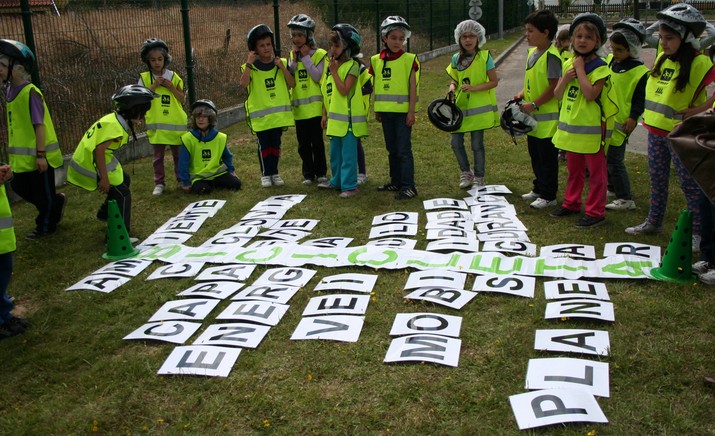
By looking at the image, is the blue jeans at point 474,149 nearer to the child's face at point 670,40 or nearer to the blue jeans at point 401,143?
the blue jeans at point 401,143

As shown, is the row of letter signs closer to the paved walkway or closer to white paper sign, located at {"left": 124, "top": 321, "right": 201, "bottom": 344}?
white paper sign, located at {"left": 124, "top": 321, "right": 201, "bottom": 344}

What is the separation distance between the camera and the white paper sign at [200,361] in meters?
4.32

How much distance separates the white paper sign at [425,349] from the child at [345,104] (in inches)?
146

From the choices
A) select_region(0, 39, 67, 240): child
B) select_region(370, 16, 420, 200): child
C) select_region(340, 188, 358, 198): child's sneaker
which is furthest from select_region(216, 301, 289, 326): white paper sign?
select_region(370, 16, 420, 200): child

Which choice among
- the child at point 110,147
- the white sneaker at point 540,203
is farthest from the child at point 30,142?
the white sneaker at point 540,203

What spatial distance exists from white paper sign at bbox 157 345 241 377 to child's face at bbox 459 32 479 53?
4.74 meters

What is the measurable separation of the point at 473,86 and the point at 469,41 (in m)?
0.50

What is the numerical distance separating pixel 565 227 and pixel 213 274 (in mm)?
3412

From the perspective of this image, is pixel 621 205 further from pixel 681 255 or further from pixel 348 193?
pixel 348 193

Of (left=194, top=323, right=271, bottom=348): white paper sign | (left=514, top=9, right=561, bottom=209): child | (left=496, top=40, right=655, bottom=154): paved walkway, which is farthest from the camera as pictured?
(left=496, top=40, right=655, bottom=154): paved walkway

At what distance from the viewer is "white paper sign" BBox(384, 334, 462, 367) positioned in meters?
4.37

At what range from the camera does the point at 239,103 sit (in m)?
13.9

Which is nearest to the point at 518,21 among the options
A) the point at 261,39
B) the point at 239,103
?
the point at 239,103

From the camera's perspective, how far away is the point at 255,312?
202 inches
